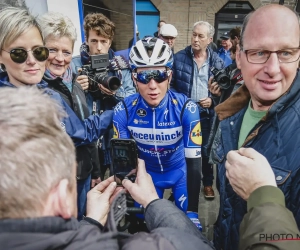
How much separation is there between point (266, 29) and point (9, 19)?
1.60 m

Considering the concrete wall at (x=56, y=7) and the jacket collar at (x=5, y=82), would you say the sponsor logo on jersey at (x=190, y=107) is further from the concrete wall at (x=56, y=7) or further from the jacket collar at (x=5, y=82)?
the concrete wall at (x=56, y=7)

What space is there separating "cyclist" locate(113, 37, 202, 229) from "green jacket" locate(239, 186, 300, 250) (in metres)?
1.18

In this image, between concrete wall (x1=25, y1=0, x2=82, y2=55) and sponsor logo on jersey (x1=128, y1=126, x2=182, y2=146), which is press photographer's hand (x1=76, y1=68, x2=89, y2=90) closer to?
sponsor logo on jersey (x1=128, y1=126, x2=182, y2=146)

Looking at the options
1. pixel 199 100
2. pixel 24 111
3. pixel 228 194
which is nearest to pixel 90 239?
pixel 24 111

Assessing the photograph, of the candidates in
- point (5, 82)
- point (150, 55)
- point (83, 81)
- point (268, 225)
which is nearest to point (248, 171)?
point (268, 225)

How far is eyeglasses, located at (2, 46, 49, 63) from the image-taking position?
1.79 meters

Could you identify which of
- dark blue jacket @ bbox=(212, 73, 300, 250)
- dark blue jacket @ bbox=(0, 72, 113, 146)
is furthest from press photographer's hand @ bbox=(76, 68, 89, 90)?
dark blue jacket @ bbox=(212, 73, 300, 250)

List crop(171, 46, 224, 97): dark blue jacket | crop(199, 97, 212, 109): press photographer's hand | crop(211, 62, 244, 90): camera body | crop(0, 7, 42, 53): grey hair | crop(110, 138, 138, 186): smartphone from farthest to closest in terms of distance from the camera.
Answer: crop(171, 46, 224, 97): dark blue jacket → crop(199, 97, 212, 109): press photographer's hand → crop(211, 62, 244, 90): camera body → crop(0, 7, 42, 53): grey hair → crop(110, 138, 138, 186): smartphone

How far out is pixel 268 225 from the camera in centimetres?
86

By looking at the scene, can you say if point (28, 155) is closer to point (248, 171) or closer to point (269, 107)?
point (248, 171)

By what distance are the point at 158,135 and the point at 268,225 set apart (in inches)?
59.7

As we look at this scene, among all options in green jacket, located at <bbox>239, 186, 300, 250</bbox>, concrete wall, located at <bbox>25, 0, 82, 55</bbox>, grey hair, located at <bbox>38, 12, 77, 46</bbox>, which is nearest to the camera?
green jacket, located at <bbox>239, 186, 300, 250</bbox>

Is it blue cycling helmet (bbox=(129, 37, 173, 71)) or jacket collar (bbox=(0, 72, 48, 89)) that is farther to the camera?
blue cycling helmet (bbox=(129, 37, 173, 71))

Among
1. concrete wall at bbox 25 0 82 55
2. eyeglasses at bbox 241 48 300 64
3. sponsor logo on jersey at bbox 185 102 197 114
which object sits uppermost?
concrete wall at bbox 25 0 82 55
